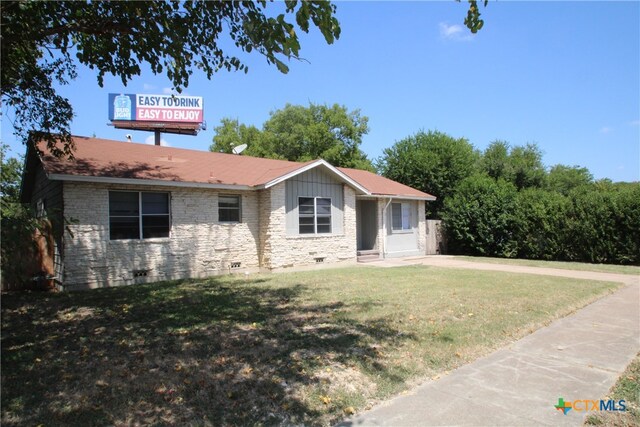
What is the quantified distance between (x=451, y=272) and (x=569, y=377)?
934 cm

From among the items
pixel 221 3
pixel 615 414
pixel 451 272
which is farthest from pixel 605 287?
pixel 221 3

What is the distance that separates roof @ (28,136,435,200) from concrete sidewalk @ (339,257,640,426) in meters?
10.4

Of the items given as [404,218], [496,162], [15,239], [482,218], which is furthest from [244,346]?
[496,162]

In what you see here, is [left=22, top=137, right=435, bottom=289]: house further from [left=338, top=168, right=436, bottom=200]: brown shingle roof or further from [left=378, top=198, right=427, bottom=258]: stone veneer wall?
[left=338, top=168, right=436, bottom=200]: brown shingle roof

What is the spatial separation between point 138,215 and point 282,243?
5.11m

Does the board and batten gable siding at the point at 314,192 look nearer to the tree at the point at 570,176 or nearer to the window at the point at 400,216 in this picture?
the window at the point at 400,216

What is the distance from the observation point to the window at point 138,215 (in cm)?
1205

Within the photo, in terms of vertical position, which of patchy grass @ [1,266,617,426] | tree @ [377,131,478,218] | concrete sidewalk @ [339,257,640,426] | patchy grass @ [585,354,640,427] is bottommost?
patchy grass @ [585,354,640,427]

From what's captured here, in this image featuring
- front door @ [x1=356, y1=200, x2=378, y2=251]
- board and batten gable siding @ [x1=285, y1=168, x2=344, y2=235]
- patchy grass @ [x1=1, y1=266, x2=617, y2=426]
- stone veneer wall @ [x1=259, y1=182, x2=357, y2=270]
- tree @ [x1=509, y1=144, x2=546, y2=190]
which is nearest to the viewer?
patchy grass @ [x1=1, y1=266, x2=617, y2=426]

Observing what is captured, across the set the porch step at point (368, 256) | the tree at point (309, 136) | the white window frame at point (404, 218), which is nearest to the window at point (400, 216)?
the white window frame at point (404, 218)

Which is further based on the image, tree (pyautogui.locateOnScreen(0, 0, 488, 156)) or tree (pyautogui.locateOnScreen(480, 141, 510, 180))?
tree (pyautogui.locateOnScreen(480, 141, 510, 180))

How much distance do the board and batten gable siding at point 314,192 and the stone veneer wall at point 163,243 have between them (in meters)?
1.31

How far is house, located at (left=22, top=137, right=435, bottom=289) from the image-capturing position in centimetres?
1142

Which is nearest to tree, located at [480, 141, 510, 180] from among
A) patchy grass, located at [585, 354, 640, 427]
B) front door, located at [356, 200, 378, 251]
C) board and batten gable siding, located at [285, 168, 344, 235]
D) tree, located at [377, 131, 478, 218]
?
tree, located at [377, 131, 478, 218]
